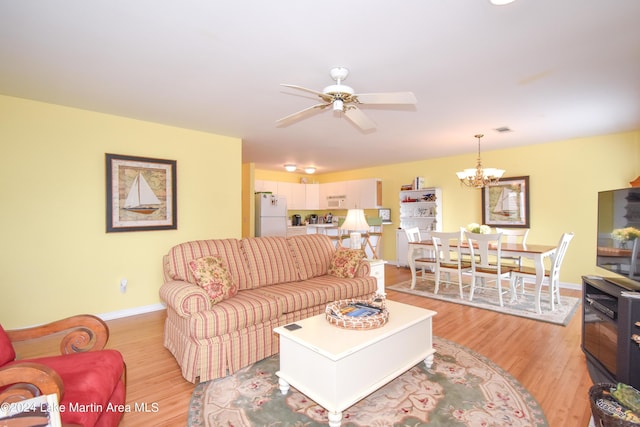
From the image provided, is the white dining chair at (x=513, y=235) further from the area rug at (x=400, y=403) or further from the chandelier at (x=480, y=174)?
the area rug at (x=400, y=403)

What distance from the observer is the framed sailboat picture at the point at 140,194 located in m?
3.70

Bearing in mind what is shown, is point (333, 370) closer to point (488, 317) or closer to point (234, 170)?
point (488, 317)

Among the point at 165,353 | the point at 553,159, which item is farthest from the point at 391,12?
the point at 553,159

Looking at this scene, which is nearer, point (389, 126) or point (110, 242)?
point (110, 242)

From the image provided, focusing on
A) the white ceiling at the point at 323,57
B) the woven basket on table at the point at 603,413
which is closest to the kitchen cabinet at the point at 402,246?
the white ceiling at the point at 323,57

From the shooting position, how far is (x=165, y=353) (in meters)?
2.78

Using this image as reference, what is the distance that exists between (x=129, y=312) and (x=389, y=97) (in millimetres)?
3912

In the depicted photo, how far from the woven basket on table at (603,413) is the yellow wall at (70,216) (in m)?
4.34

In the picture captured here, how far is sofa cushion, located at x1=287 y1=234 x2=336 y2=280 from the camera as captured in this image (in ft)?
11.7

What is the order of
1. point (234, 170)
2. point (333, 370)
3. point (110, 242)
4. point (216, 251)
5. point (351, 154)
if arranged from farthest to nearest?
point (351, 154), point (234, 170), point (110, 242), point (216, 251), point (333, 370)

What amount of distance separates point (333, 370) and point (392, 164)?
20.2 ft

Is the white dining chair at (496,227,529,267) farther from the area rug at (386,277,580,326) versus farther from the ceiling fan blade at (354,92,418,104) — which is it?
the ceiling fan blade at (354,92,418,104)

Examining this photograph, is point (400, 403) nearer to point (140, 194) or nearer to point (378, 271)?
point (378, 271)

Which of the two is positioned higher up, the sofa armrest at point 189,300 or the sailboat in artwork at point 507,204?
the sailboat in artwork at point 507,204
